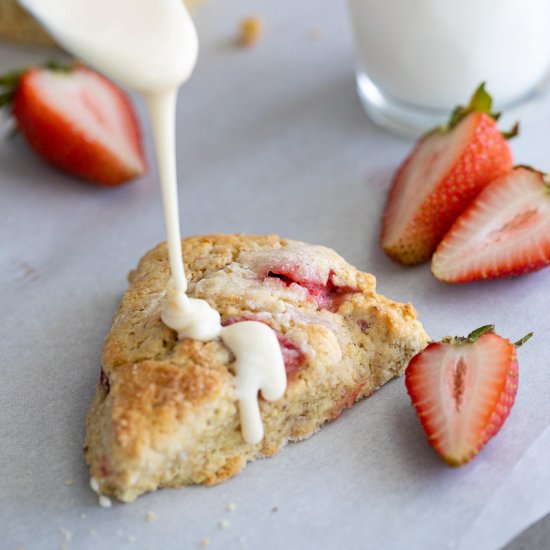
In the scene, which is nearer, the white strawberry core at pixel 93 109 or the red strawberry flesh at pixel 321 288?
the red strawberry flesh at pixel 321 288

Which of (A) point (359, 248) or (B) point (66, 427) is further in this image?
(A) point (359, 248)

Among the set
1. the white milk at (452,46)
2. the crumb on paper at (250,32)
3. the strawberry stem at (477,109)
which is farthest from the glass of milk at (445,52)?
the crumb on paper at (250,32)

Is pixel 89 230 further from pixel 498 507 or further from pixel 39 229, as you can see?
pixel 498 507

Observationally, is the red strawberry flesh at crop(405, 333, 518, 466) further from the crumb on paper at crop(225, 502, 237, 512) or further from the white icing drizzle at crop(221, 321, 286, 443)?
the crumb on paper at crop(225, 502, 237, 512)

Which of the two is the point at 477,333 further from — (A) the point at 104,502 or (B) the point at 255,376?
(A) the point at 104,502

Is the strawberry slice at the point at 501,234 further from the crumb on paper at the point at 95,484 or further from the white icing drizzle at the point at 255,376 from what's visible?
the crumb on paper at the point at 95,484

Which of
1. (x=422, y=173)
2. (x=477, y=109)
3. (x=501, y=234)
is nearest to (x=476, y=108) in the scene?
(x=477, y=109)

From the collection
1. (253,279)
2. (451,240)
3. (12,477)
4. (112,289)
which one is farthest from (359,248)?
(12,477)
